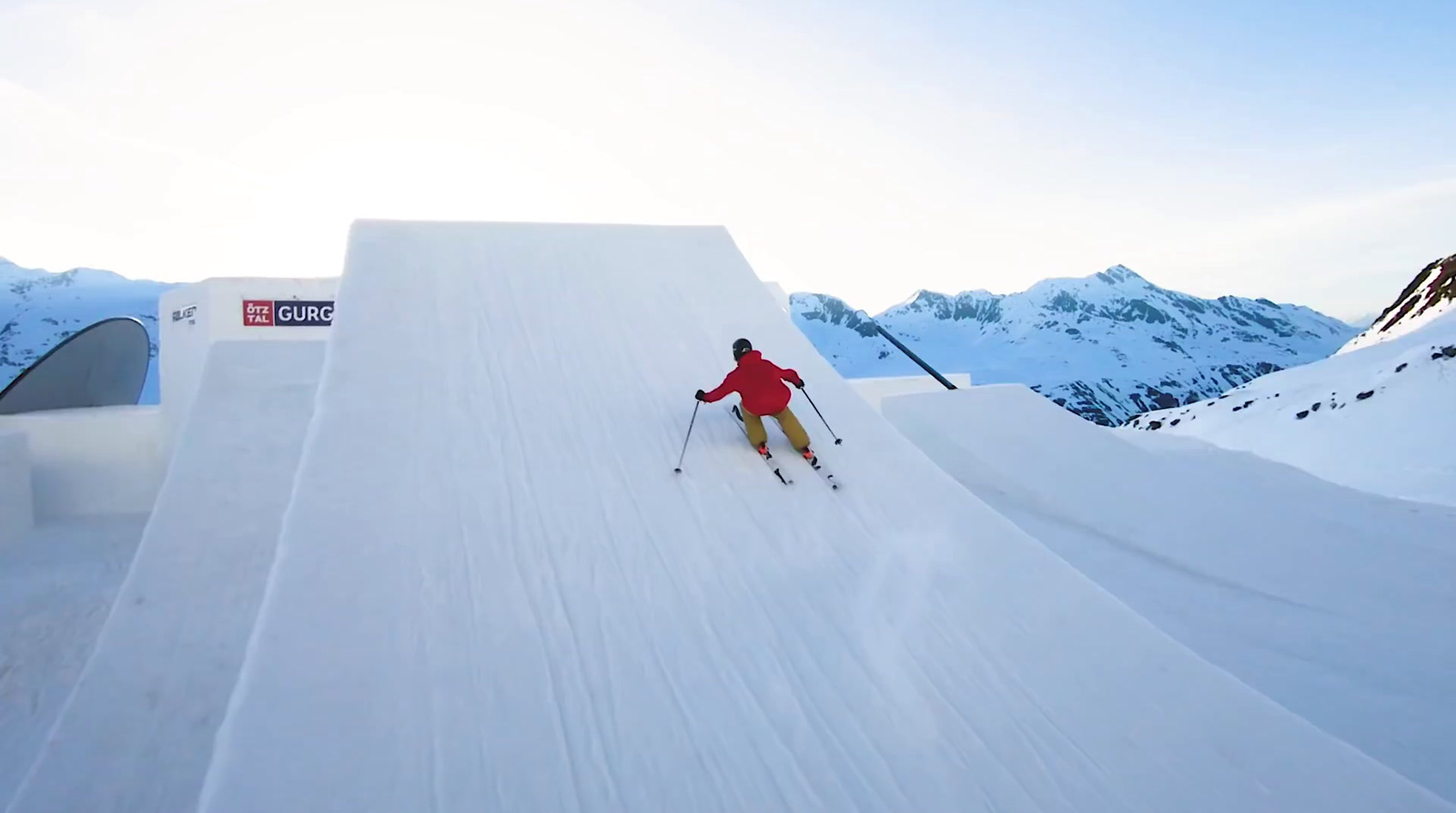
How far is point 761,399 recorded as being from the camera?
219 inches

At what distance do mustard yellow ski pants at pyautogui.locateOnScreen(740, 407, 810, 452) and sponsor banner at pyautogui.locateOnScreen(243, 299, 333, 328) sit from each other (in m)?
7.40

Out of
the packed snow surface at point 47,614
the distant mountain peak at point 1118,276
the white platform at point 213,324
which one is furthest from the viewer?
the distant mountain peak at point 1118,276

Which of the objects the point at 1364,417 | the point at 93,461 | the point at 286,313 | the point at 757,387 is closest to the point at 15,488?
the point at 93,461

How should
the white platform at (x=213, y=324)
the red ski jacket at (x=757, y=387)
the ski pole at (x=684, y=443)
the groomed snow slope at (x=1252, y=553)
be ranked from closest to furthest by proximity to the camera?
the groomed snow slope at (x=1252, y=553), the ski pole at (x=684, y=443), the red ski jacket at (x=757, y=387), the white platform at (x=213, y=324)

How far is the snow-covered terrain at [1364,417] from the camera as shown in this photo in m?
13.3

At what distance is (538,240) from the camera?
8.95 m

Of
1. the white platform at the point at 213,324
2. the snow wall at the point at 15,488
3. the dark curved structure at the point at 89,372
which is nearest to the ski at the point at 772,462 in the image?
the white platform at the point at 213,324

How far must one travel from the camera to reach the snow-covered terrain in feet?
43.7

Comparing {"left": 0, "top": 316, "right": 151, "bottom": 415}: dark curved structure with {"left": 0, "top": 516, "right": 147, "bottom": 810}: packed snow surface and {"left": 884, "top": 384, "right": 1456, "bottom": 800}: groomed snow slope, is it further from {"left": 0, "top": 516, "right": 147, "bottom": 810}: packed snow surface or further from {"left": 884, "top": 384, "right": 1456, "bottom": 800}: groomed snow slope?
{"left": 884, "top": 384, "right": 1456, "bottom": 800}: groomed snow slope

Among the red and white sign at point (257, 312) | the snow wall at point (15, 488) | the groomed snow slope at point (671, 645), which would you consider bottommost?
the snow wall at point (15, 488)

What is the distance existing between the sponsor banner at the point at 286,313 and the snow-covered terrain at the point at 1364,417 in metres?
13.0

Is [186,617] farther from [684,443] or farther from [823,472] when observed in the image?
[823,472]

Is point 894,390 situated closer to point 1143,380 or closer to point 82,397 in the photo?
point 82,397

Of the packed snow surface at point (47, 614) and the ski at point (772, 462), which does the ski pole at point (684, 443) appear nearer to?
the ski at point (772, 462)
